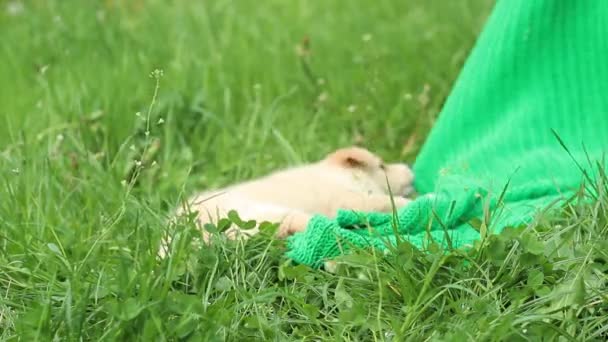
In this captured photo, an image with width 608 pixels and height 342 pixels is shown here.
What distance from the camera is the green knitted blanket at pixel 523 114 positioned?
3.35 metres

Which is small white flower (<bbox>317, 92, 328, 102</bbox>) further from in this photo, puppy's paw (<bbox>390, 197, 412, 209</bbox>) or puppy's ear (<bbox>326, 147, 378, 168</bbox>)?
puppy's paw (<bbox>390, 197, 412, 209</bbox>)

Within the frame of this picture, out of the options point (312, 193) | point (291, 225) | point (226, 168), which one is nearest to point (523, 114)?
point (312, 193)

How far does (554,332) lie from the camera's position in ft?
7.84

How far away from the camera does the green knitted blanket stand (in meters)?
3.35

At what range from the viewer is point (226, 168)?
4156 millimetres

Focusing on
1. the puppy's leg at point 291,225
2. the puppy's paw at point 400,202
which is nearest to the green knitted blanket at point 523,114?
the puppy's paw at point 400,202

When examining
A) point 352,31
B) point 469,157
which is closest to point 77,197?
point 469,157

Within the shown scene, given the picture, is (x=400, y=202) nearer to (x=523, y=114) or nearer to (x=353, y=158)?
(x=353, y=158)

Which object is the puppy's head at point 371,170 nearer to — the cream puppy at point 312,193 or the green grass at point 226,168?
the cream puppy at point 312,193

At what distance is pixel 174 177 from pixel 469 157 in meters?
1.08

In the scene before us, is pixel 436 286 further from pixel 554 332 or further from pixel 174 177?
pixel 174 177

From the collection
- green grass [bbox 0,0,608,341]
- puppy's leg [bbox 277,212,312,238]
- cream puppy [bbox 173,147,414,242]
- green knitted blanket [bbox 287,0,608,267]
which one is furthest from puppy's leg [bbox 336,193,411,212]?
green grass [bbox 0,0,608,341]

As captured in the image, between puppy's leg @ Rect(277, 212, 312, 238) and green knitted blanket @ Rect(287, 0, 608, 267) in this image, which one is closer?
puppy's leg @ Rect(277, 212, 312, 238)

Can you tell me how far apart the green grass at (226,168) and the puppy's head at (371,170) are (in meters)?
0.54
